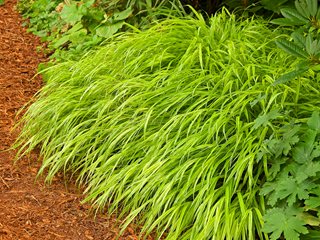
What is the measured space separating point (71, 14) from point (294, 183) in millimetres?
3078

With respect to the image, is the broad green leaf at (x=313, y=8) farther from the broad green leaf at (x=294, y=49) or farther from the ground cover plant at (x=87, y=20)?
the ground cover plant at (x=87, y=20)

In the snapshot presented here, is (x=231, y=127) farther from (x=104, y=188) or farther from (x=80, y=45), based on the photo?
(x=80, y=45)

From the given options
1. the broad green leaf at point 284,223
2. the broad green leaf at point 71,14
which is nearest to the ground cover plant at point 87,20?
the broad green leaf at point 71,14

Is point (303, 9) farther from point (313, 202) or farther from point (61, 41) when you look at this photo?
point (61, 41)

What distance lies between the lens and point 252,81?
11.8 feet

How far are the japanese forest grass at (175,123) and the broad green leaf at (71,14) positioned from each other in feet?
3.14

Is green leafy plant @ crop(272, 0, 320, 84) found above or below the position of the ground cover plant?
above

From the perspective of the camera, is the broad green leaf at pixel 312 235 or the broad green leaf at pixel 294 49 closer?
the broad green leaf at pixel 294 49

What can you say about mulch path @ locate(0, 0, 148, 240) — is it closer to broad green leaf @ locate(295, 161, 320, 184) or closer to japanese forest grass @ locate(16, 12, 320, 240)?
japanese forest grass @ locate(16, 12, 320, 240)

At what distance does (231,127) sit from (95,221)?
90cm

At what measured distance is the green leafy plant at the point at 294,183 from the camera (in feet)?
8.91

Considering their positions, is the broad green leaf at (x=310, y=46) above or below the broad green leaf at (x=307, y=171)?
above

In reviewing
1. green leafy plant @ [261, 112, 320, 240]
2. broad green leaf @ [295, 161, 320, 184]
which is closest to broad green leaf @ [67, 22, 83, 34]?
green leafy plant @ [261, 112, 320, 240]

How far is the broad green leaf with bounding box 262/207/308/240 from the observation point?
2.66 m
